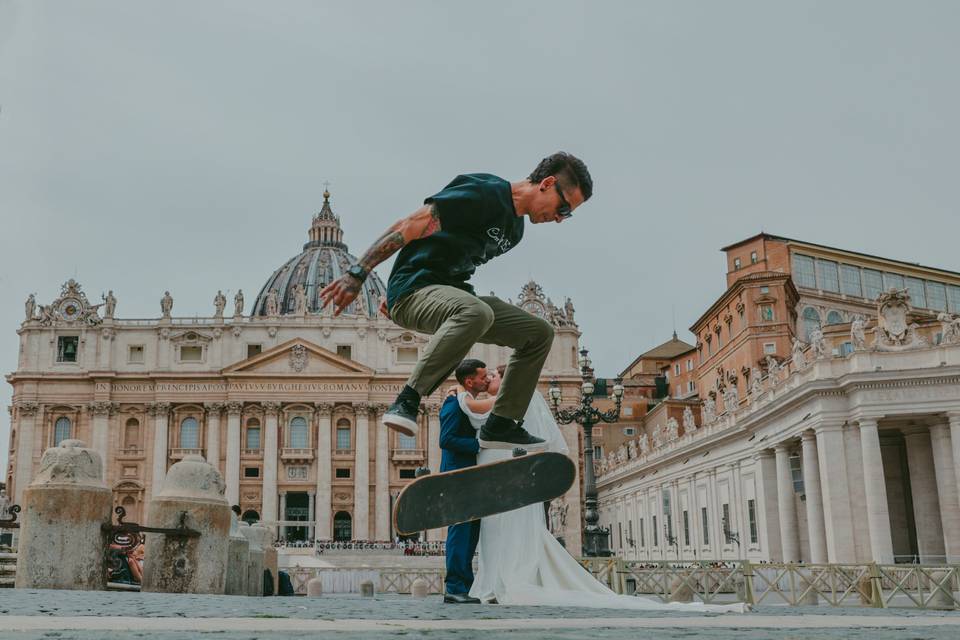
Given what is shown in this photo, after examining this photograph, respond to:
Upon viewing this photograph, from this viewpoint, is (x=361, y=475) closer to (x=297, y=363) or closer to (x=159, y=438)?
(x=297, y=363)

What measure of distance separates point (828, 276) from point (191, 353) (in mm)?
43938

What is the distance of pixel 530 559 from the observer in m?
7.36

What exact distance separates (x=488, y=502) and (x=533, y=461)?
1.19ft

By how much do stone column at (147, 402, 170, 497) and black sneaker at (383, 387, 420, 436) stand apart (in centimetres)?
6504

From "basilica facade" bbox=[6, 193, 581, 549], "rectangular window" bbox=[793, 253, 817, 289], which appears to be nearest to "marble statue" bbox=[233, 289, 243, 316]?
"basilica facade" bbox=[6, 193, 581, 549]

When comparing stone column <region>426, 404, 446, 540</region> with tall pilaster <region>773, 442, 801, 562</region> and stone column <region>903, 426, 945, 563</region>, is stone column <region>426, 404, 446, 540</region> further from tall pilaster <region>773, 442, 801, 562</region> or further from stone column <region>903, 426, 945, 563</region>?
stone column <region>903, 426, 945, 563</region>

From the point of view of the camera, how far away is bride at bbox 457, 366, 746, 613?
6.95 meters

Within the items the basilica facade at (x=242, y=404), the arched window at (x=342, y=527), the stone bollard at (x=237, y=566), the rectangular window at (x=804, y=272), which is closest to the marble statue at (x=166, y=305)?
the basilica facade at (x=242, y=404)

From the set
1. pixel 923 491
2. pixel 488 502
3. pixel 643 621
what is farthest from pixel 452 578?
pixel 923 491

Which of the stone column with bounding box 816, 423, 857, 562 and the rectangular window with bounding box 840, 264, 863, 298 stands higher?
the rectangular window with bounding box 840, 264, 863, 298

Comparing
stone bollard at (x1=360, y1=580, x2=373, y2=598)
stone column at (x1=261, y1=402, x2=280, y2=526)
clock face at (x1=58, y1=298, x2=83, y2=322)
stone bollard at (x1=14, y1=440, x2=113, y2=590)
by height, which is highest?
clock face at (x1=58, y1=298, x2=83, y2=322)

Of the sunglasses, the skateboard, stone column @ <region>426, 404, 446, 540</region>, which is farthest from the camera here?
stone column @ <region>426, 404, 446, 540</region>

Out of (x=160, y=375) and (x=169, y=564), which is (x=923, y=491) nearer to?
(x=169, y=564)

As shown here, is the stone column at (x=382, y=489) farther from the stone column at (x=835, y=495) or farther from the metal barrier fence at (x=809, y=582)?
the metal barrier fence at (x=809, y=582)
